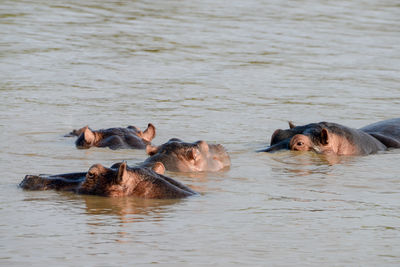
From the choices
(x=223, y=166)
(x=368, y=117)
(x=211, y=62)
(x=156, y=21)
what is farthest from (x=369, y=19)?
(x=223, y=166)

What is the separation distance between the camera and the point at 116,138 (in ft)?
30.5

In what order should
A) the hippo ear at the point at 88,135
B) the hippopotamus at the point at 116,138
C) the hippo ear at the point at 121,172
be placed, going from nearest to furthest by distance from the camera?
the hippo ear at the point at 121,172, the hippo ear at the point at 88,135, the hippopotamus at the point at 116,138

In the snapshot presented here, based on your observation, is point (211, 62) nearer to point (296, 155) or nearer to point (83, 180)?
point (296, 155)

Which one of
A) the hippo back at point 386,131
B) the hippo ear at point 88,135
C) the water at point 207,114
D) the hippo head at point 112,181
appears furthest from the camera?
the hippo back at point 386,131

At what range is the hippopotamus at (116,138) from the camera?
927cm

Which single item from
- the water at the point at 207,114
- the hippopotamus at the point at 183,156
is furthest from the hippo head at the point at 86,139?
the hippopotamus at the point at 183,156

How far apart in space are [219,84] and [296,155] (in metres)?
4.19

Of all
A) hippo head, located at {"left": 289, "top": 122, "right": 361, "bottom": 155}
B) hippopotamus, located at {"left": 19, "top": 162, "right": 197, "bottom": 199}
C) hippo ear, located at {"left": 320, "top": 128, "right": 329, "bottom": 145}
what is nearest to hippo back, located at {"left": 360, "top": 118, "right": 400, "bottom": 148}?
hippo head, located at {"left": 289, "top": 122, "right": 361, "bottom": 155}

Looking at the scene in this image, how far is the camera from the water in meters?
5.72

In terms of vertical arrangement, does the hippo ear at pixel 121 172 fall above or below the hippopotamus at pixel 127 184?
above

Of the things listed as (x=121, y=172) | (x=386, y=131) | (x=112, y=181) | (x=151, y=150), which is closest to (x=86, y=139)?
(x=151, y=150)

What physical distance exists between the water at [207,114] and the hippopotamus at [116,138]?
0.14 m

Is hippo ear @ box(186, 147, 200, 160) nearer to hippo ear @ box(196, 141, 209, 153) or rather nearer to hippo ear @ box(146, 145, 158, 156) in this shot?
hippo ear @ box(196, 141, 209, 153)

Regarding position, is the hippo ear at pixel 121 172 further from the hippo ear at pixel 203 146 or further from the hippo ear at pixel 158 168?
the hippo ear at pixel 203 146
